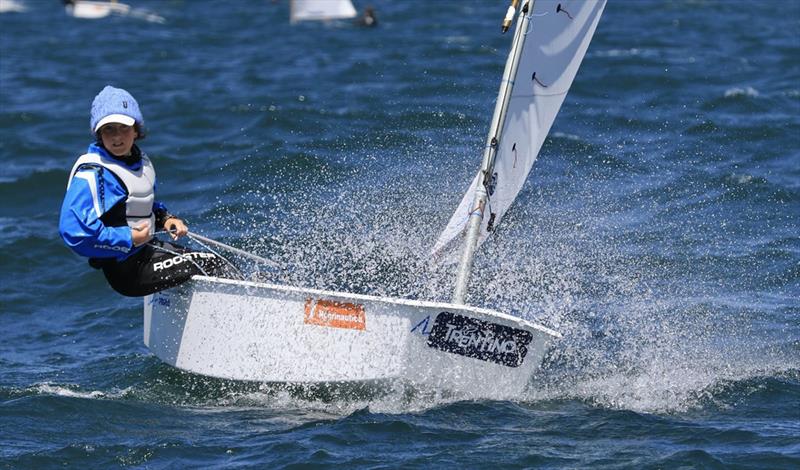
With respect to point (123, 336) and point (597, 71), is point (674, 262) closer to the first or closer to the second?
point (123, 336)

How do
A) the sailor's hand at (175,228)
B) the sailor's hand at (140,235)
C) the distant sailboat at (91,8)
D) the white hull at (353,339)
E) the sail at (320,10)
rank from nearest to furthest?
the white hull at (353,339)
the sailor's hand at (140,235)
the sailor's hand at (175,228)
the sail at (320,10)
the distant sailboat at (91,8)

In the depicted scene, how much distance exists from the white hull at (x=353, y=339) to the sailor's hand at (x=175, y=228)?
0.26 m

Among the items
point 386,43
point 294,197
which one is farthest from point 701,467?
point 386,43

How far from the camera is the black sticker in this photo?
19.5 ft

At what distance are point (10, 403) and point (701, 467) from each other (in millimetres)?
3561

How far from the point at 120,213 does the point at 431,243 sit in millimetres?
2979

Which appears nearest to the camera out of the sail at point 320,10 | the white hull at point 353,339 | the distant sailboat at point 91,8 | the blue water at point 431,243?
the blue water at point 431,243

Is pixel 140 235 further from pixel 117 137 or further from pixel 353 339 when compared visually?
pixel 353 339

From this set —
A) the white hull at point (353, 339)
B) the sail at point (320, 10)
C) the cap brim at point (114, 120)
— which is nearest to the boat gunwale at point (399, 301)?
the white hull at point (353, 339)

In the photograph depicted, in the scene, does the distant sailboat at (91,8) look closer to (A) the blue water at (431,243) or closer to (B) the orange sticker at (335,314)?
(A) the blue water at (431,243)

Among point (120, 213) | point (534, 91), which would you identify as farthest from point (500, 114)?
point (120, 213)

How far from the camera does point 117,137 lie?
6.07 metres

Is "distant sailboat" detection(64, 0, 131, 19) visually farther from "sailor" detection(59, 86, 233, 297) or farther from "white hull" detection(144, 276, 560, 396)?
"white hull" detection(144, 276, 560, 396)

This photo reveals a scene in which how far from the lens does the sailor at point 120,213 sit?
19.4ft
